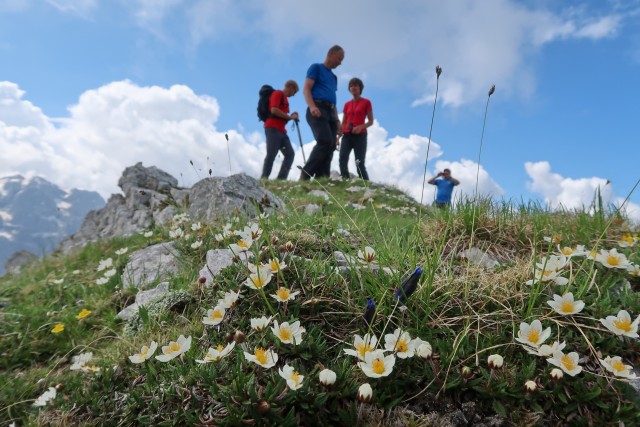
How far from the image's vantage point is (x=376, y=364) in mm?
A: 1610

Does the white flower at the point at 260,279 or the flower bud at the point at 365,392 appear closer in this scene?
the flower bud at the point at 365,392

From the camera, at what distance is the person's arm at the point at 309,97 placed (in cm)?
964

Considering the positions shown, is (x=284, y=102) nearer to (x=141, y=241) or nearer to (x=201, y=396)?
(x=141, y=241)

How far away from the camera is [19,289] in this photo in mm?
5523

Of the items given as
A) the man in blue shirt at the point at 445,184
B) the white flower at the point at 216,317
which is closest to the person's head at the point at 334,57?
the man in blue shirt at the point at 445,184

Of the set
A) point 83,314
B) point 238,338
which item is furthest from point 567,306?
point 83,314

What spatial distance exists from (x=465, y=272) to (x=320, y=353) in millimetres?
1243

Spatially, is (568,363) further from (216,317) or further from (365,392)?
(216,317)

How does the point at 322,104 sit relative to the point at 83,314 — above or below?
above

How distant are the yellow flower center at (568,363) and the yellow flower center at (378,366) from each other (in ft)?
2.62

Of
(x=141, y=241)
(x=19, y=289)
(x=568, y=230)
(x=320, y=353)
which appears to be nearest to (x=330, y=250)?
(x=320, y=353)

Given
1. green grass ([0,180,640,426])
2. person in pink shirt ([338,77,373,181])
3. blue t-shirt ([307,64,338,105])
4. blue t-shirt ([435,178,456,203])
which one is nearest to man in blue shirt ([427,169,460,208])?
blue t-shirt ([435,178,456,203])

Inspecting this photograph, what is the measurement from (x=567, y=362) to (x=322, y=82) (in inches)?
369

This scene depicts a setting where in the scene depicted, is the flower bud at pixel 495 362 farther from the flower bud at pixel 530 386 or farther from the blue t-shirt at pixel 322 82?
the blue t-shirt at pixel 322 82
